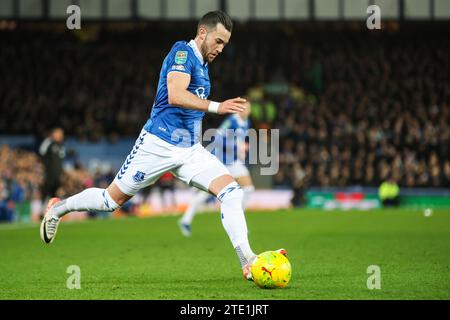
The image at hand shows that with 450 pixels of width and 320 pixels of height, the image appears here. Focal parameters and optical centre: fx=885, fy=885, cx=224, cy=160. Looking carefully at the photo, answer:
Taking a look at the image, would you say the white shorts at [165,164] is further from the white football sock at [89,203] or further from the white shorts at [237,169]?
the white shorts at [237,169]

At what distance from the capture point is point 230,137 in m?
17.2

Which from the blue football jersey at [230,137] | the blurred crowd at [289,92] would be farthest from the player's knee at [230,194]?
the blurred crowd at [289,92]

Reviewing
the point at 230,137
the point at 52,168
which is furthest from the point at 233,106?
the point at 52,168

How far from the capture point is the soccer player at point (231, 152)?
659 inches

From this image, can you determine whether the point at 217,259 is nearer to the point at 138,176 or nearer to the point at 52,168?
the point at 138,176

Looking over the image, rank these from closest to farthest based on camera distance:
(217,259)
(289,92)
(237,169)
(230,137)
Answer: (217,259) → (230,137) → (237,169) → (289,92)

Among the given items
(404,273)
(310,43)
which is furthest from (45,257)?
(310,43)

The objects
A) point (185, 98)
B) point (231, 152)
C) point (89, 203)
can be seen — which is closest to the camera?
point (185, 98)

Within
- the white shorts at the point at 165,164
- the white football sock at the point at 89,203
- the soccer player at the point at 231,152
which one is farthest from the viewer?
the soccer player at the point at 231,152

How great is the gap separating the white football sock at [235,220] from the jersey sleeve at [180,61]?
1.25 metres

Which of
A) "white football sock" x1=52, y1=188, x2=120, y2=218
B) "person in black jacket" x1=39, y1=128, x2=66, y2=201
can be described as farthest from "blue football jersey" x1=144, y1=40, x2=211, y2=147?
"person in black jacket" x1=39, y1=128, x2=66, y2=201

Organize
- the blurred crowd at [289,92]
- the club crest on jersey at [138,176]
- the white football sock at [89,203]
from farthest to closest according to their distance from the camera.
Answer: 1. the blurred crowd at [289,92]
2. the white football sock at [89,203]
3. the club crest on jersey at [138,176]

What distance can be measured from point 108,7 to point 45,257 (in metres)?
26.6

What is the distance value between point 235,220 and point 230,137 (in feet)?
27.7
